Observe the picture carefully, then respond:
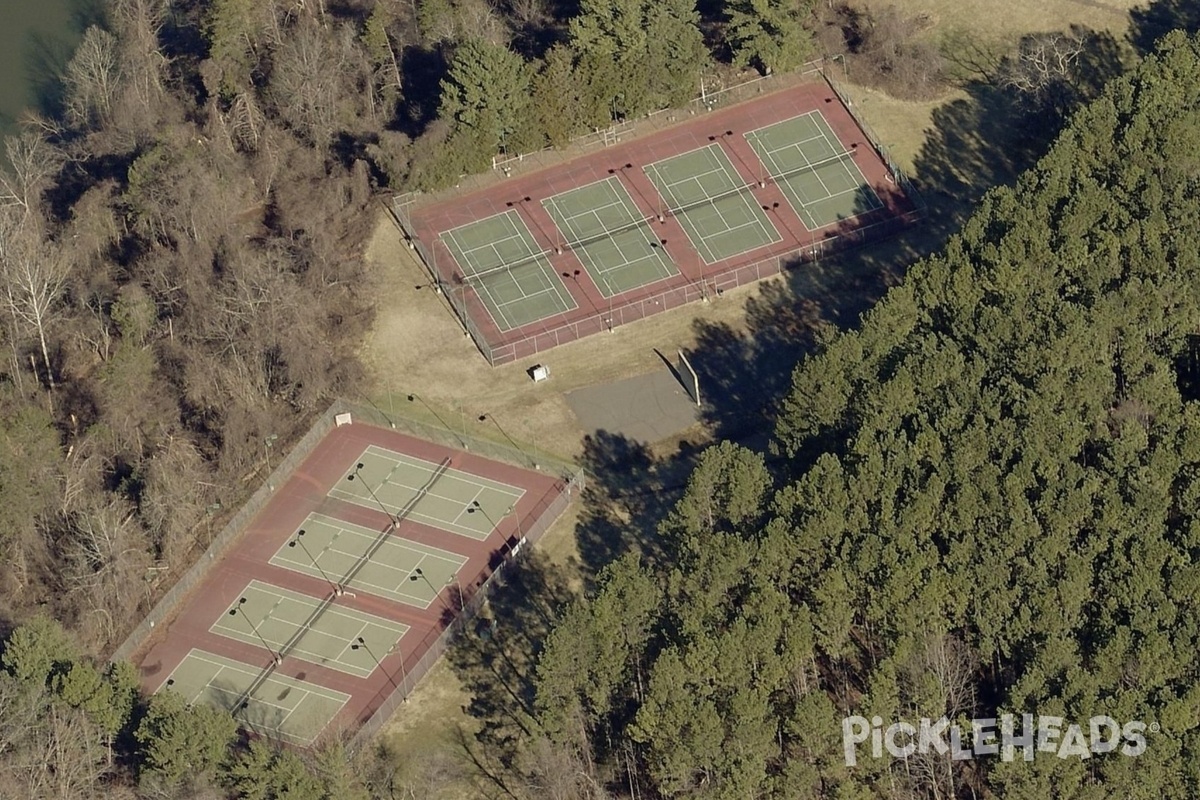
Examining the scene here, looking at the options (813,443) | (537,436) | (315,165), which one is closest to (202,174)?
(315,165)

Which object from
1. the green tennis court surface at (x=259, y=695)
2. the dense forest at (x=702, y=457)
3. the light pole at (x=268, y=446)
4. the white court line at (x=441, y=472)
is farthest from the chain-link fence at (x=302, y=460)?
the green tennis court surface at (x=259, y=695)

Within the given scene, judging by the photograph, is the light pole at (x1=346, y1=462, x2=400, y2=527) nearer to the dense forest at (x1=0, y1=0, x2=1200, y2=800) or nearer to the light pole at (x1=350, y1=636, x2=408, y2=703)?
the dense forest at (x1=0, y1=0, x2=1200, y2=800)

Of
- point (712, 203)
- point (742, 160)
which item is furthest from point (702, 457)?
point (742, 160)

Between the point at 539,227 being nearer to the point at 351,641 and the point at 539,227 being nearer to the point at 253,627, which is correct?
the point at 351,641

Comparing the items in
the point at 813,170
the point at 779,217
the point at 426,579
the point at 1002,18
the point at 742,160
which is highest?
the point at 1002,18

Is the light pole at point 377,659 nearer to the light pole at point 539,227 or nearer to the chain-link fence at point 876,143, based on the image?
the light pole at point 539,227
